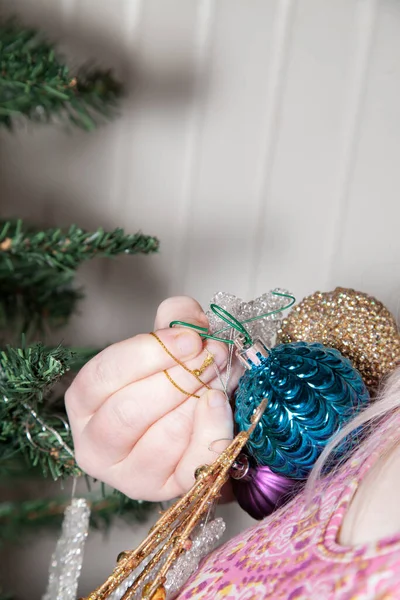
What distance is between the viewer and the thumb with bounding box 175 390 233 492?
40cm

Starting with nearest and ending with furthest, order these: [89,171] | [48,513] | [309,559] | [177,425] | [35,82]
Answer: [309,559] < [177,425] < [35,82] < [48,513] < [89,171]

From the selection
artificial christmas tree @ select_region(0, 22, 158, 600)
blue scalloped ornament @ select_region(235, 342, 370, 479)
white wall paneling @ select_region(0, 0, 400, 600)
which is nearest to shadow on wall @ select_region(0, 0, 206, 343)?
white wall paneling @ select_region(0, 0, 400, 600)

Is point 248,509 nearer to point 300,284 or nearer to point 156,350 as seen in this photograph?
point 156,350

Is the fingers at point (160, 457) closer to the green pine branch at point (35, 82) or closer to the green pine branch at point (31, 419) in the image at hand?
the green pine branch at point (31, 419)

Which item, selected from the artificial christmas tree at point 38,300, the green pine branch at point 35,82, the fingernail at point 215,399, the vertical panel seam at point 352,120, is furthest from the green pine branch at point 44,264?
the vertical panel seam at point 352,120

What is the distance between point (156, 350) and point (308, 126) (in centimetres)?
63

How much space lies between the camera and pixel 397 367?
0.43 m

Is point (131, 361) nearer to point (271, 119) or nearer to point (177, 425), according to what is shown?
point (177, 425)

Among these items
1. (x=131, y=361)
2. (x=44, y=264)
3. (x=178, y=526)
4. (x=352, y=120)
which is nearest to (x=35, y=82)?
(x=44, y=264)

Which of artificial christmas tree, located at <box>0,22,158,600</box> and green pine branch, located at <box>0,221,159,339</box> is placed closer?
artificial christmas tree, located at <box>0,22,158,600</box>

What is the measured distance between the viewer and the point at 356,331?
438 mm

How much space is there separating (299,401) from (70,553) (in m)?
0.25

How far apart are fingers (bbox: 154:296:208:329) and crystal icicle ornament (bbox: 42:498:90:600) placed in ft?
0.56

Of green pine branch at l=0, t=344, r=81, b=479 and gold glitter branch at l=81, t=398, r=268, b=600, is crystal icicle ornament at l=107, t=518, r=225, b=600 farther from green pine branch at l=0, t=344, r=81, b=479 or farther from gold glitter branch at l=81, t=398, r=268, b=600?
→ green pine branch at l=0, t=344, r=81, b=479
